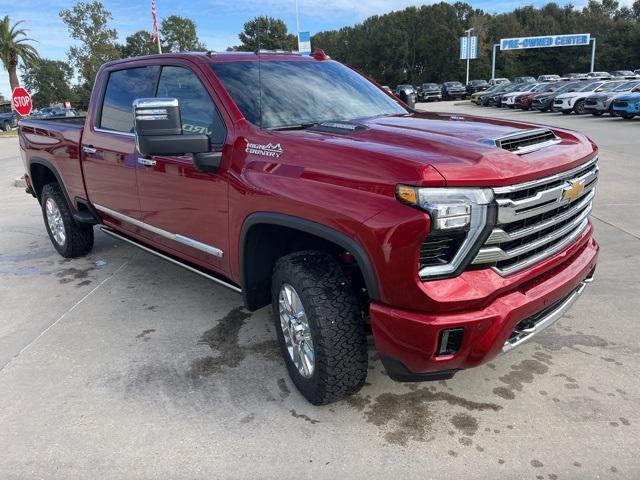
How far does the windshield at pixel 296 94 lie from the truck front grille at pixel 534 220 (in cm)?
140

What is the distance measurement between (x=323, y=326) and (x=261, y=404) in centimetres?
74

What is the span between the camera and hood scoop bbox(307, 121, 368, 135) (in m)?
2.94

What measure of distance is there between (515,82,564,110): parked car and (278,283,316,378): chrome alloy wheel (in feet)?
96.3

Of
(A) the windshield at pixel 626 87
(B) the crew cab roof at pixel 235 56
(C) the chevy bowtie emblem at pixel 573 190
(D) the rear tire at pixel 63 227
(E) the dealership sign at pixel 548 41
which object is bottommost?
(D) the rear tire at pixel 63 227

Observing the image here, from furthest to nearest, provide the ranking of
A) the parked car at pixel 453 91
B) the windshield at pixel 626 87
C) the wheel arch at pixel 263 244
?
the parked car at pixel 453 91 < the windshield at pixel 626 87 < the wheel arch at pixel 263 244

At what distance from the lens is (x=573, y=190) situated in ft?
8.96

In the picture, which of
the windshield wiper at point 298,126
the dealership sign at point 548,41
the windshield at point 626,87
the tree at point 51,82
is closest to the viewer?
the windshield wiper at point 298,126

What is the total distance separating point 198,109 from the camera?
11.5 ft

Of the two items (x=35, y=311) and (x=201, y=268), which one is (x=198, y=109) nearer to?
(x=201, y=268)

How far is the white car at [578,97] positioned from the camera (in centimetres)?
2411

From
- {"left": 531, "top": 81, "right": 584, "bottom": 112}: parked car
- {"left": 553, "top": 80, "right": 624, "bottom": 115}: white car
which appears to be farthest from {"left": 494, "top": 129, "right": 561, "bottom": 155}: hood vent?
{"left": 531, "top": 81, "right": 584, "bottom": 112}: parked car

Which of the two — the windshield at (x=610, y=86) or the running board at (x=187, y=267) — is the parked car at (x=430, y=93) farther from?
the running board at (x=187, y=267)

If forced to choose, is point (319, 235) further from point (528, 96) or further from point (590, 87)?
point (528, 96)

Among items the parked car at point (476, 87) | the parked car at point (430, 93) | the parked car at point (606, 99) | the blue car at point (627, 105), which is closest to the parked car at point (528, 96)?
the parked car at point (606, 99)
